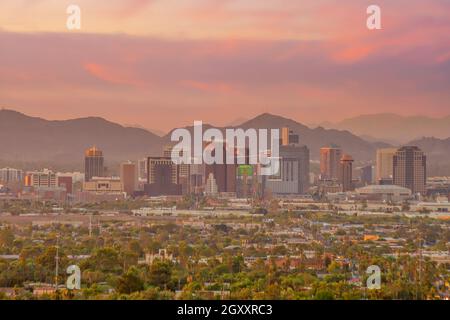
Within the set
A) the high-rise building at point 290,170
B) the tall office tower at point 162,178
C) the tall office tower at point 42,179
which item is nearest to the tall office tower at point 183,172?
the tall office tower at point 162,178

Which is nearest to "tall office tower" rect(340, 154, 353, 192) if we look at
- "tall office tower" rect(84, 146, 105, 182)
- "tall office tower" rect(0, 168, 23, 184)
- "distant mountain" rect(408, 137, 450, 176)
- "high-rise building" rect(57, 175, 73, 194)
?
"distant mountain" rect(408, 137, 450, 176)

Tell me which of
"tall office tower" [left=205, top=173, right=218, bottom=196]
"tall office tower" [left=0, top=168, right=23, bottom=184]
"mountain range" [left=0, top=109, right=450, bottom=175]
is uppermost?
"mountain range" [left=0, top=109, right=450, bottom=175]

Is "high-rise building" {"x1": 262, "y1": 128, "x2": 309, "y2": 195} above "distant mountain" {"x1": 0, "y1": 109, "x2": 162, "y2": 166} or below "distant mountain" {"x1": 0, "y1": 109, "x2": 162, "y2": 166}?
below

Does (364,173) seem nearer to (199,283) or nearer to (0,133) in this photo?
(0,133)

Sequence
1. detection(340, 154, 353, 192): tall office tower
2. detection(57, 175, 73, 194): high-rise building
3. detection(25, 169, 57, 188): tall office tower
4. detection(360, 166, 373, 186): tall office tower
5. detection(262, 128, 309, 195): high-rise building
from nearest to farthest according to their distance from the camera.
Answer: detection(57, 175, 73, 194): high-rise building → detection(262, 128, 309, 195): high-rise building → detection(25, 169, 57, 188): tall office tower → detection(340, 154, 353, 192): tall office tower → detection(360, 166, 373, 186): tall office tower

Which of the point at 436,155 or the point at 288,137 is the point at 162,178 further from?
the point at 436,155

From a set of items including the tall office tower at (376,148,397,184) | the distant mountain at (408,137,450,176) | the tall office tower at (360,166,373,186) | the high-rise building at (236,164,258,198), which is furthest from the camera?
the tall office tower at (360,166,373,186)

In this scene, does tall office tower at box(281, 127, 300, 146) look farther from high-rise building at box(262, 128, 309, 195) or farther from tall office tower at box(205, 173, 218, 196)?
tall office tower at box(205, 173, 218, 196)

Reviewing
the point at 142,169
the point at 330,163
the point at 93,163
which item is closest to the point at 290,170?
the point at 330,163
